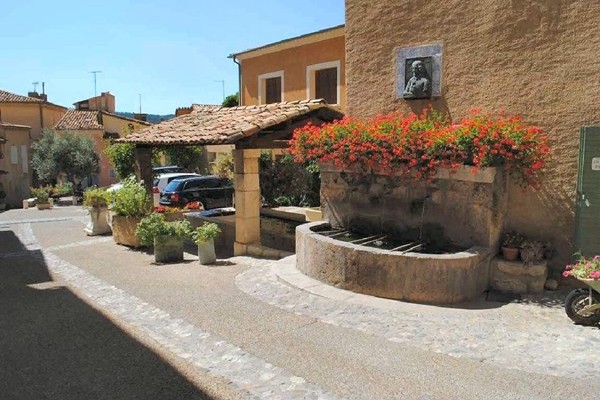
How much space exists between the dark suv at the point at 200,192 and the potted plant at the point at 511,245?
41.6ft

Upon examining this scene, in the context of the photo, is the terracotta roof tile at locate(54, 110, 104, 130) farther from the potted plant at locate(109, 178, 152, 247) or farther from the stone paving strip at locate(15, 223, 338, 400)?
the stone paving strip at locate(15, 223, 338, 400)

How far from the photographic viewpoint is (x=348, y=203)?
8.40 metres

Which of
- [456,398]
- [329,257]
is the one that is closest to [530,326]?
[456,398]

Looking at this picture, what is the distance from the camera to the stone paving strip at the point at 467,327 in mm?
4605

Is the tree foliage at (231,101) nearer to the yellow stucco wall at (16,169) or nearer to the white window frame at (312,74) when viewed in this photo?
the white window frame at (312,74)

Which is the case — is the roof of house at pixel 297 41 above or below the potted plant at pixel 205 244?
above

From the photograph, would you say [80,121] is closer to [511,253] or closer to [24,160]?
[24,160]

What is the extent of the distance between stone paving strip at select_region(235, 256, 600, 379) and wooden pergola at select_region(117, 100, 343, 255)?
3.08 m

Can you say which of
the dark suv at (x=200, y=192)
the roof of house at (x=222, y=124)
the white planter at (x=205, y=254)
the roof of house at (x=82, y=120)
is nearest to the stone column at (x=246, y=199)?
the roof of house at (x=222, y=124)

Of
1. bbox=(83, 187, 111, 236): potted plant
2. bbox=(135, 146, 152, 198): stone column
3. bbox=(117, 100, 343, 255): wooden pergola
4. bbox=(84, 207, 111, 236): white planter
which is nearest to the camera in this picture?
bbox=(117, 100, 343, 255): wooden pergola

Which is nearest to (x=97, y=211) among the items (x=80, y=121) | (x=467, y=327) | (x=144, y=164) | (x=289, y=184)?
(x=144, y=164)

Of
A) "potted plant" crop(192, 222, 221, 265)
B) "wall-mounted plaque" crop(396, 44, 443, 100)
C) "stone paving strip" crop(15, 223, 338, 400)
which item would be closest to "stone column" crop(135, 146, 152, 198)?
"potted plant" crop(192, 222, 221, 265)

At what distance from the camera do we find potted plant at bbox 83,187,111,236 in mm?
13750

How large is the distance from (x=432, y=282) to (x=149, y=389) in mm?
3644
